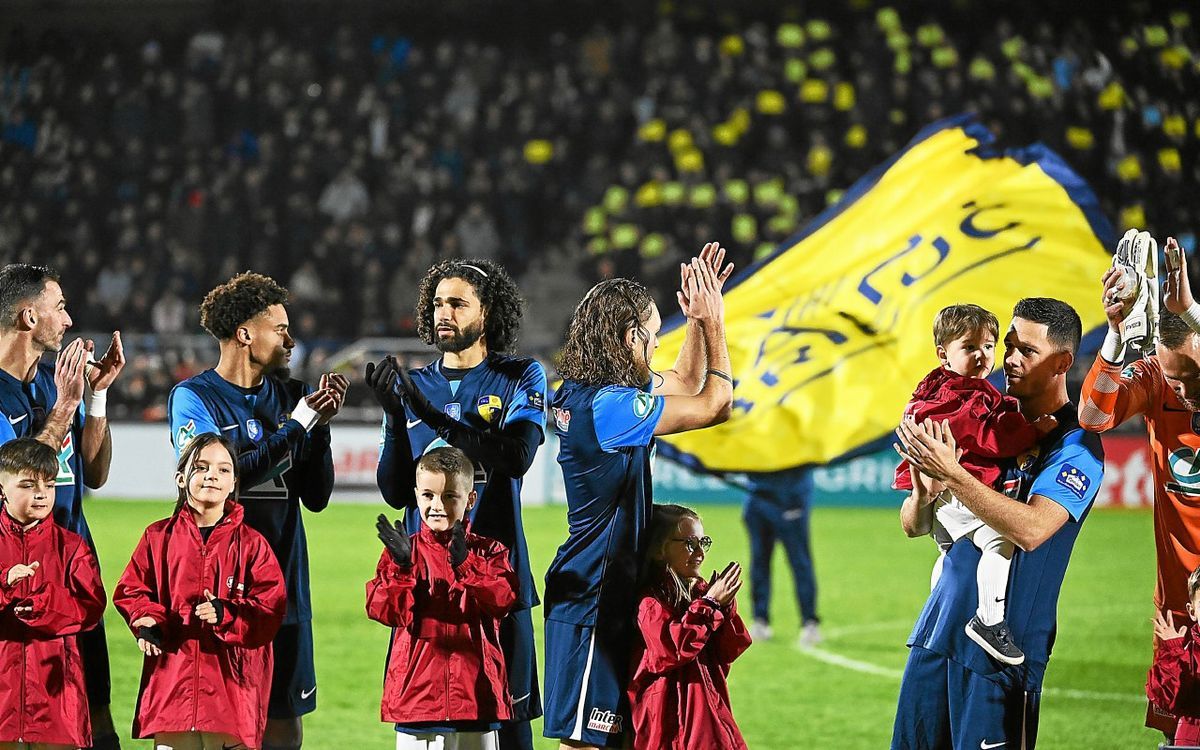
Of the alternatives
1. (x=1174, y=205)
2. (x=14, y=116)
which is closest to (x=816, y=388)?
(x=1174, y=205)

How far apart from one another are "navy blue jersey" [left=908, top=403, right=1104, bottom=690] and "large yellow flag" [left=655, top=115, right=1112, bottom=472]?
3764mm

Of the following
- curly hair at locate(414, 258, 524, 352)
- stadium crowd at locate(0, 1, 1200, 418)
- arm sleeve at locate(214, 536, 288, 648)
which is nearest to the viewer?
arm sleeve at locate(214, 536, 288, 648)

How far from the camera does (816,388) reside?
8117 mm

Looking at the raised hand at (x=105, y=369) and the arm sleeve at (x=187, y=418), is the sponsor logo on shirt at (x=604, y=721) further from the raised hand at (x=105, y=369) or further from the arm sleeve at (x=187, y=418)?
the raised hand at (x=105, y=369)

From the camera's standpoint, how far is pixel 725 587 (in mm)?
4176

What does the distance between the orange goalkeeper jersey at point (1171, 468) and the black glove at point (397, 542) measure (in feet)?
A: 8.01

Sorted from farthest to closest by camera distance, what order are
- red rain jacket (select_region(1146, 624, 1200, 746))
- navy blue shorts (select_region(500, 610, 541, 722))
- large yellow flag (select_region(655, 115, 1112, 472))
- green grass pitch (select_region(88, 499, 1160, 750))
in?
large yellow flag (select_region(655, 115, 1112, 472))
green grass pitch (select_region(88, 499, 1160, 750))
navy blue shorts (select_region(500, 610, 541, 722))
red rain jacket (select_region(1146, 624, 1200, 746))

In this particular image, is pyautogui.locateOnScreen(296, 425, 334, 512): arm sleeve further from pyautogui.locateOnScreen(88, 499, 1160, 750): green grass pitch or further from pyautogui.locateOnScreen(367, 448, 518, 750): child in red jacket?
pyautogui.locateOnScreen(88, 499, 1160, 750): green grass pitch

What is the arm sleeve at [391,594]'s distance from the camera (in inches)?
161

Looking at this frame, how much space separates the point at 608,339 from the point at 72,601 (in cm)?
193

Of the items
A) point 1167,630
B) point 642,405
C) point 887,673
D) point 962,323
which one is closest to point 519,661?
point 642,405

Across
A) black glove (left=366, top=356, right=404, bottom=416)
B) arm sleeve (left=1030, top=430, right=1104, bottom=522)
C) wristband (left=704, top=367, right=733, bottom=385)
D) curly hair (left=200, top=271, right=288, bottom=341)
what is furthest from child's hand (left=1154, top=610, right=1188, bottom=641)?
curly hair (left=200, top=271, right=288, bottom=341)

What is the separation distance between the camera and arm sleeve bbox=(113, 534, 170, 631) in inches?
165

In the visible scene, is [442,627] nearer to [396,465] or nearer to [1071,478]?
[396,465]
